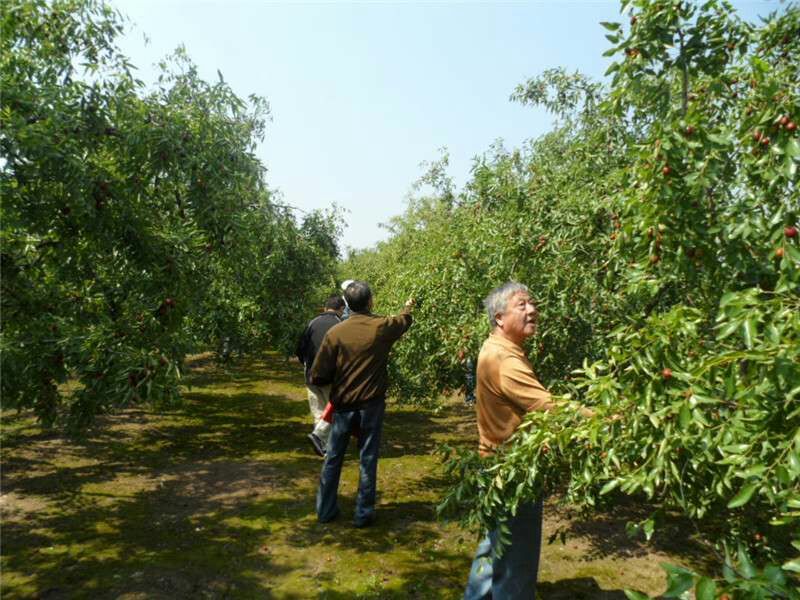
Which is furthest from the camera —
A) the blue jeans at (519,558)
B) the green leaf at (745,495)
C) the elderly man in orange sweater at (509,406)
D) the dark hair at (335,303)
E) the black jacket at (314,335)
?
the dark hair at (335,303)

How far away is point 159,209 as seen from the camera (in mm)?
6363

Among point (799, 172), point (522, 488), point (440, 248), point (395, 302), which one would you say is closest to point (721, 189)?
point (799, 172)

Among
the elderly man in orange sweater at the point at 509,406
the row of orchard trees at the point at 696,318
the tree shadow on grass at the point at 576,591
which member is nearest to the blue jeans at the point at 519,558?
the elderly man in orange sweater at the point at 509,406

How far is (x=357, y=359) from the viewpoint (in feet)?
18.3

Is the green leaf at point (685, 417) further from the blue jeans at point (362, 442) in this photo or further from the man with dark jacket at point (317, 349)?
the man with dark jacket at point (317, 349)

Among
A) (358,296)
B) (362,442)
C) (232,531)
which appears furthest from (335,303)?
(232,531)

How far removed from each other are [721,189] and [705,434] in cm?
180

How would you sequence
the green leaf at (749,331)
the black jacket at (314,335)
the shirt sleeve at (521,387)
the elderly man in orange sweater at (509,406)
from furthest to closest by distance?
the black jacket at (314,335) < the elderly man in orange sweater at (509,406) < the shirt sleeve at (521,387) < the green leaf at (749,331)

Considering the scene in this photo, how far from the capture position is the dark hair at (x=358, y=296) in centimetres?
582

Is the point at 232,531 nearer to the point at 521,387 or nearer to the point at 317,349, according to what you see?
the point at 317,349

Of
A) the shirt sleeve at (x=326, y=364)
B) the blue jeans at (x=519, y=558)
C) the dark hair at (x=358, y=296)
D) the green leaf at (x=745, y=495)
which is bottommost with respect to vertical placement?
the blue jeans at (x=519, y=558)

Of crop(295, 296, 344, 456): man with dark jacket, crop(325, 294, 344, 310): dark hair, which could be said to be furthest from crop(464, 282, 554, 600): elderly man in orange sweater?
crop(325, 294, 344, 310): dark hair

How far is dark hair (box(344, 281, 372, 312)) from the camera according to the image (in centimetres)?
582

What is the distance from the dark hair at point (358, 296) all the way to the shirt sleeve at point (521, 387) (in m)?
2.83
